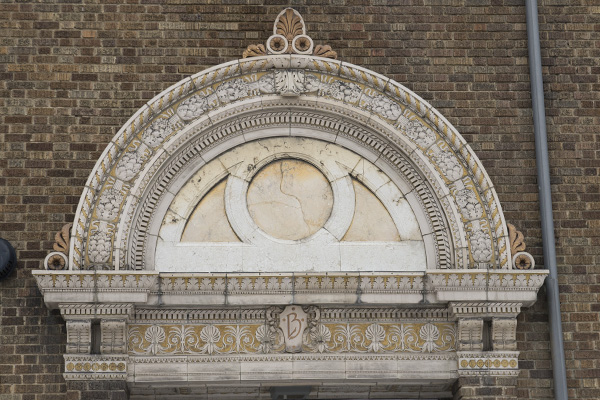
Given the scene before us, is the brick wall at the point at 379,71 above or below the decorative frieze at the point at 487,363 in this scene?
above

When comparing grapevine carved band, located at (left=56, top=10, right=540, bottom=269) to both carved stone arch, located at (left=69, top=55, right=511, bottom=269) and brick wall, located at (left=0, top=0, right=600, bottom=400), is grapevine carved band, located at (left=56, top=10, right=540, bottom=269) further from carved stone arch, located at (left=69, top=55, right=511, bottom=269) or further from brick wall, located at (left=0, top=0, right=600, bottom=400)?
brick wall, located at (left=0, top=0, right=600, bottom=400)

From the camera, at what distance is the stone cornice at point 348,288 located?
512 inches

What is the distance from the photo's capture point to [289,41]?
1381cm

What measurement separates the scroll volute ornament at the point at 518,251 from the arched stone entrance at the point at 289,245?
3 cm

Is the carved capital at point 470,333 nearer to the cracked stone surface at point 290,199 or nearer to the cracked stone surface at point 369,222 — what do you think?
the cracked stone surface at point 369,222

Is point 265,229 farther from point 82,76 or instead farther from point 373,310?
point 82,76

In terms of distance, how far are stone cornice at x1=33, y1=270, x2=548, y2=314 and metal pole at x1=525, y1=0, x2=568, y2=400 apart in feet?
0.95

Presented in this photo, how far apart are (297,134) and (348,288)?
5.71ft

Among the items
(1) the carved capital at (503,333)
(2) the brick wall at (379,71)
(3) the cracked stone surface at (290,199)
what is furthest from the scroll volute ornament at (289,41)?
(1) the carved capital at (503,333)

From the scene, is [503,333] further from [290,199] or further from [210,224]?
[210,224]

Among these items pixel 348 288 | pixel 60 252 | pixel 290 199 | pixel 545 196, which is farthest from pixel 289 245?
pixel 545 196

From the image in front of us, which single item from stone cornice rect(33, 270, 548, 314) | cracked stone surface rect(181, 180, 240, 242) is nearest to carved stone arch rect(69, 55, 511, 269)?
stone cornice rect(33, 270, 548, 314)

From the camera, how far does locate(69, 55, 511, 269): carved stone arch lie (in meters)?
13.3

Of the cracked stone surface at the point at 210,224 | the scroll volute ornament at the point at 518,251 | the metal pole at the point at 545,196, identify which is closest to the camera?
the metal pole at the point at 545,196
